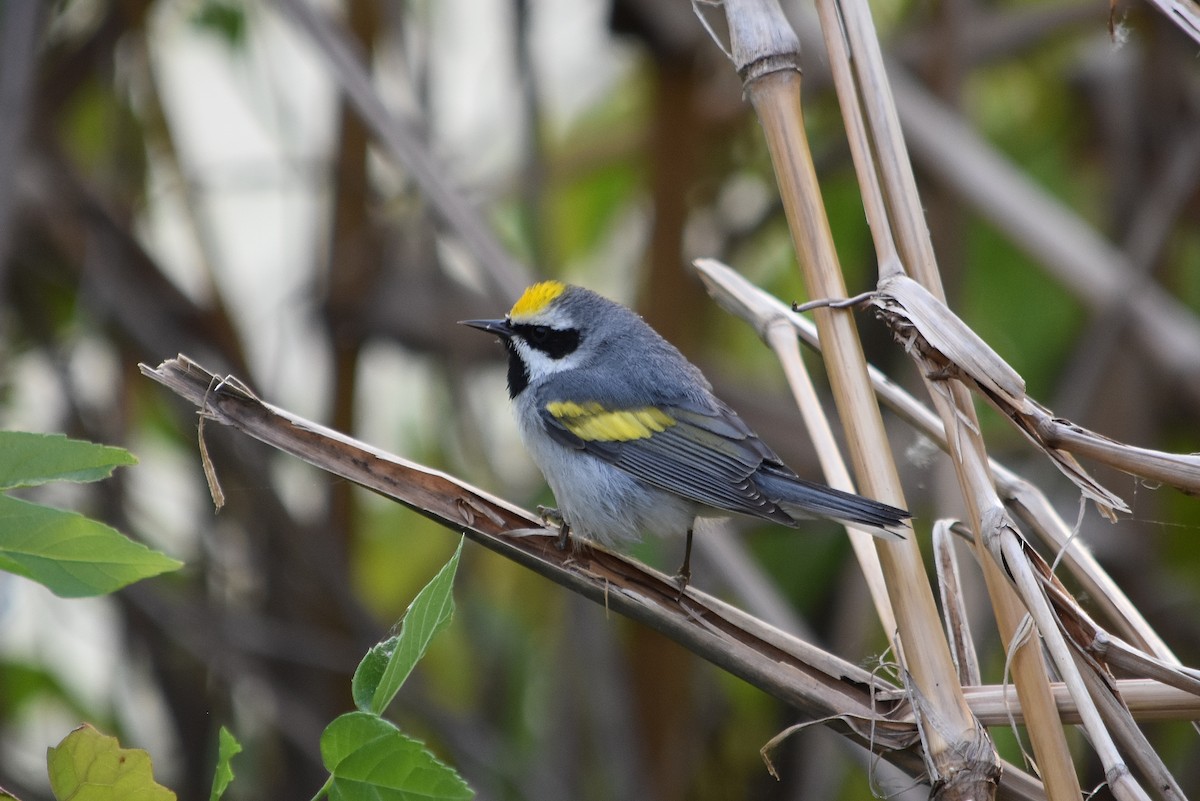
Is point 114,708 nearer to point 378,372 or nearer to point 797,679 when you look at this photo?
point 378,372

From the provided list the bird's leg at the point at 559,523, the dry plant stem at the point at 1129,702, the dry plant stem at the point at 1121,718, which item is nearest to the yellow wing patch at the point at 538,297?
the bird's leg at the point at 559,523

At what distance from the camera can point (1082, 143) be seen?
4.53m

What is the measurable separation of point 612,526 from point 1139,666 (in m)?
1.13

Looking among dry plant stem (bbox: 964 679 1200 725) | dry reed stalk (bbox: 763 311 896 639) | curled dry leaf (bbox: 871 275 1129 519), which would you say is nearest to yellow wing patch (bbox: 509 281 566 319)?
dry reed stalk (bbox: 763 311 896 639)

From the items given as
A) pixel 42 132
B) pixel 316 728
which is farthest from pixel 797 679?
pixel 42 132

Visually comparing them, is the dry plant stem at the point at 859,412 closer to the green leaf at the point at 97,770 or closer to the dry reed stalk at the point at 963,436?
the dry reed stalk at the point at 963,436

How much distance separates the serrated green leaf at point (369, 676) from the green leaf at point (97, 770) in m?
Result: 0.19

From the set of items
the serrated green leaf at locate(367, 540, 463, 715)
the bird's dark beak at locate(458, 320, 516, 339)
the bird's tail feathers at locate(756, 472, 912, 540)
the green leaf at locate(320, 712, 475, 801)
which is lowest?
the green leaf at locate(320, 712, 475, 801)

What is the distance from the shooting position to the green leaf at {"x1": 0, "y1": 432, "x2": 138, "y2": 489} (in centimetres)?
100

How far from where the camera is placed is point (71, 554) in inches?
41.4

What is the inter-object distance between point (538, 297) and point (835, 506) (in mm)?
1110

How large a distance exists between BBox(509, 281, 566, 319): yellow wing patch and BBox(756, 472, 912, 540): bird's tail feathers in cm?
70

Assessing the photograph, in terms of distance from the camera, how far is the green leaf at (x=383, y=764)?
969 mm

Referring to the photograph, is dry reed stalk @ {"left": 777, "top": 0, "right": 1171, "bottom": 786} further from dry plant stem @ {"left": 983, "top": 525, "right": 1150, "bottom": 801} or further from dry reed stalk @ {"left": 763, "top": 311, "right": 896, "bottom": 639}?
dry reed stalk @ {"left": 763, "top": 311, "right": 896, "bottom": 639}
